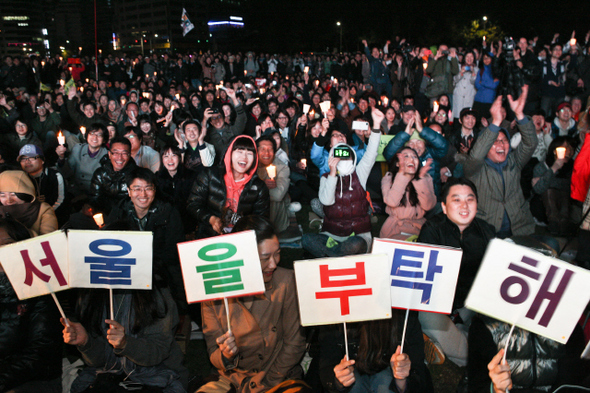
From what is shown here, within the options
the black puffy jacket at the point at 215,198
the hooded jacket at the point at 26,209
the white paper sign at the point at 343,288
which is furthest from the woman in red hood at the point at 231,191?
the white paper sign at the point at 343,288

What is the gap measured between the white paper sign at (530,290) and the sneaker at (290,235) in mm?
4150

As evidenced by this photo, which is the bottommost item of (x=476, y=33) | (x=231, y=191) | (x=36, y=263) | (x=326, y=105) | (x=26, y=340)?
(x=26, y=340)

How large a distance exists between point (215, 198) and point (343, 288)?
7.93 feet

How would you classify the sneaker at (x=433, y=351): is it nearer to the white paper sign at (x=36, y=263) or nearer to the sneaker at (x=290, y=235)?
the white paper sign at (x=36, y=263)

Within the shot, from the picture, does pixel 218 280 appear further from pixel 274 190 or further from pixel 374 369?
pixel 274 190

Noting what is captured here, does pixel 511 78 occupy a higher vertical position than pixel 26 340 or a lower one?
higher

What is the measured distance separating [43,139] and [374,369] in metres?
9.32

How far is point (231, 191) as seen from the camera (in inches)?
177

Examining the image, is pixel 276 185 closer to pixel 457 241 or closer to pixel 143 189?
pixel 143 189

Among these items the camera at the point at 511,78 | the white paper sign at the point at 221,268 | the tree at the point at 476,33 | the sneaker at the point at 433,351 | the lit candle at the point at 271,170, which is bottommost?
the sneaker at the point at 433,351

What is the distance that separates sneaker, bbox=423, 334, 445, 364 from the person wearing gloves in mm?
1218

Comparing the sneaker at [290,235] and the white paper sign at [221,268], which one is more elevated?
the white paper sign at [221,268]

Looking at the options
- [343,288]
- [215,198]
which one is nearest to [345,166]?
[215,198]

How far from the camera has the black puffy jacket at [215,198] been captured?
14.7ft
